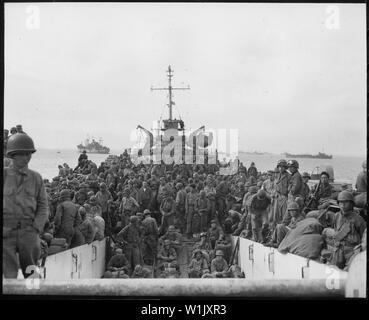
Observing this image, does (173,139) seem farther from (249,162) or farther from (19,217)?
(19,217)

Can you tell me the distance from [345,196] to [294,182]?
61 cm

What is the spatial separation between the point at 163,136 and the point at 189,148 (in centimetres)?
33

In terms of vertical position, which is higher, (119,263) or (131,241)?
(131,241)

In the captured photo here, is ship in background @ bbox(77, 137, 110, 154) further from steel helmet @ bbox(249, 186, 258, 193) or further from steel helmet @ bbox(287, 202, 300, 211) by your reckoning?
steel helmet @ bbox(287, 202, 300, 211)

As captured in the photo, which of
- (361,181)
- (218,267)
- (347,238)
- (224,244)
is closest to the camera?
(347,238)

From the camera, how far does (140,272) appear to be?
274 inches

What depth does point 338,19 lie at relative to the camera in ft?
22.4

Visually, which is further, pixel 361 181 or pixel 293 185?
pixel 293 185

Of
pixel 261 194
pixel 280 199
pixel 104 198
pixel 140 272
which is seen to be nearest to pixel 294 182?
pixel 280 199

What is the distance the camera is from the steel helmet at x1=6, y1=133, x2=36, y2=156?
6.80 m

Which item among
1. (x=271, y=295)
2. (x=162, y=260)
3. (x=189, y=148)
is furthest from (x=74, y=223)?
(x=271, y=295)
